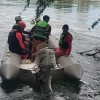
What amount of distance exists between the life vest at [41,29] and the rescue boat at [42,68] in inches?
54.3

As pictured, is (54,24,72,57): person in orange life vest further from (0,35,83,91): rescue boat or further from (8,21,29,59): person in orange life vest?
(8,21,29,59): person in orange life vest

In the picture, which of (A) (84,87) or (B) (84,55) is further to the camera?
(B) (84,55)

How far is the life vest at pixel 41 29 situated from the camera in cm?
959

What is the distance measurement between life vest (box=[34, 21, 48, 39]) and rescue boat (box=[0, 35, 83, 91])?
1378 millimetres

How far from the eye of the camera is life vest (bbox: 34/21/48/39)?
9.59 meters

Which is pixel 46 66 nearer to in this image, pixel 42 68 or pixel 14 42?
pixel 42 68

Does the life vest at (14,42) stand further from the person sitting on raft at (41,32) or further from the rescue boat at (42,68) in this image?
the person sitting on raft at (41,32)

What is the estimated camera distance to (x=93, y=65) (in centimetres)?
1093

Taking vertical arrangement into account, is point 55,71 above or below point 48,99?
above

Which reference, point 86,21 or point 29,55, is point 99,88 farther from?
point 86,21

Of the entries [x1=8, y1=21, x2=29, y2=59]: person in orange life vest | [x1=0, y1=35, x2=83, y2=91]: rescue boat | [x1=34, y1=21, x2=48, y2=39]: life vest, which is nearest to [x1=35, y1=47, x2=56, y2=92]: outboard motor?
[x1=0, y1=35, x2=83, y2=91]: rescue boat

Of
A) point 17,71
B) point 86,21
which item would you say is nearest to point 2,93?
point 17,71

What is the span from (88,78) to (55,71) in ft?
6.23

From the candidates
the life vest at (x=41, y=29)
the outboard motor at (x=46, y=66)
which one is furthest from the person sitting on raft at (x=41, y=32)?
the outboard motor at (x=46, y=66)
